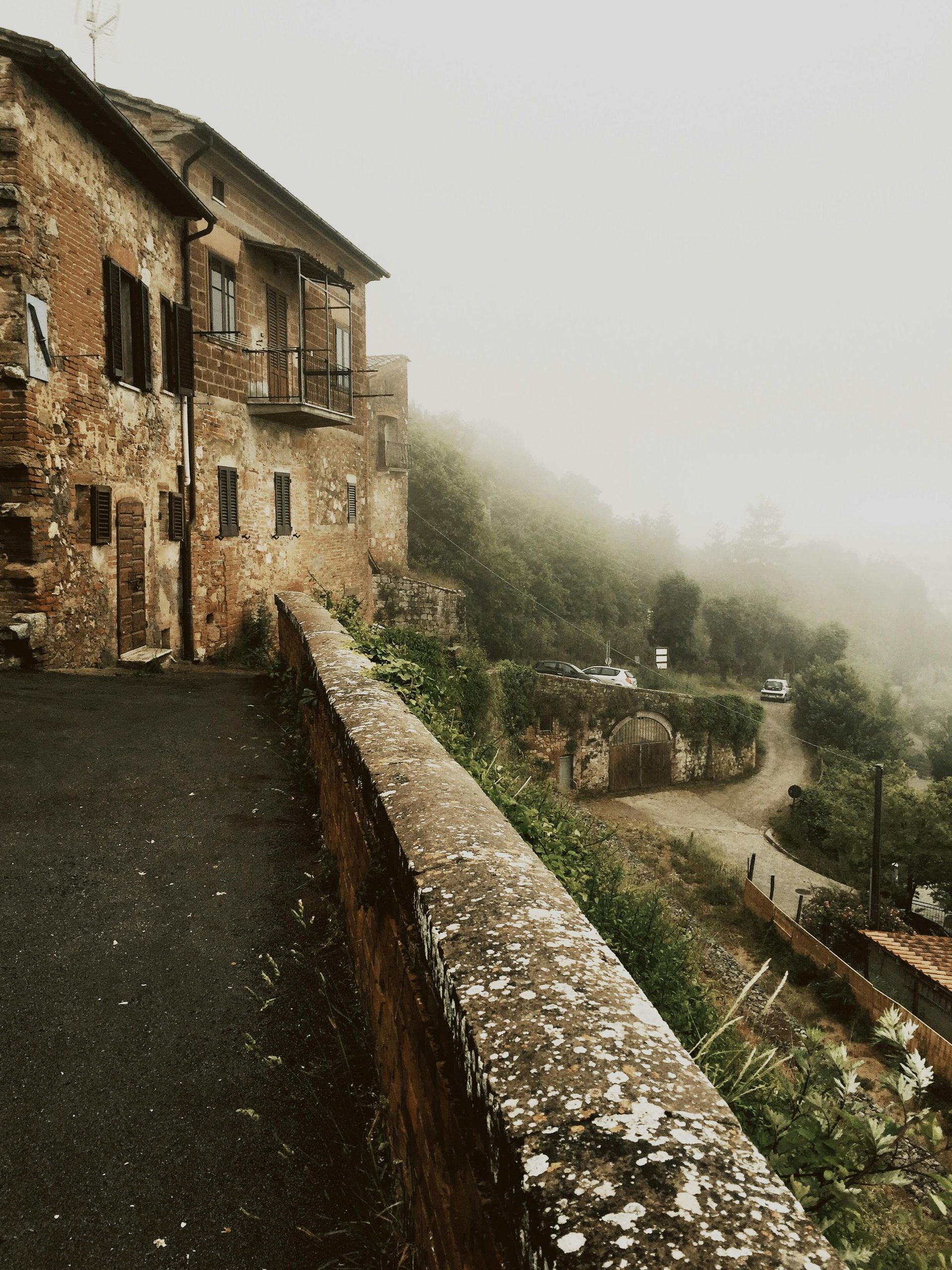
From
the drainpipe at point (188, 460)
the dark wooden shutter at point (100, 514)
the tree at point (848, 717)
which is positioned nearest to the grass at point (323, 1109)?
the dark wooden shutter at point (100, 514)

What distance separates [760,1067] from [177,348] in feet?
40.3

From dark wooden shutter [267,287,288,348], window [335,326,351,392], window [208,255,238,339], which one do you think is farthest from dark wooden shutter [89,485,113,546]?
window [335,326,351,392]

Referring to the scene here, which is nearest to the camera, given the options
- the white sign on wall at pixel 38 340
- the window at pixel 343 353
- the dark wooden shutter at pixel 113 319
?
the white sign on wall at pixel 38 340

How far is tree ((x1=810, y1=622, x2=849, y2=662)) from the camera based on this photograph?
47.0 m

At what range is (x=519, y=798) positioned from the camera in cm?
598

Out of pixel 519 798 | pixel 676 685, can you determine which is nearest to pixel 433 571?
pixel 676 685

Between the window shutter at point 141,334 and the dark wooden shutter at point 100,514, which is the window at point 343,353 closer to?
the window shutter at point 141,334

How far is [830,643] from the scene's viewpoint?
47.3m

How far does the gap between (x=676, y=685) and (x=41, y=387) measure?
115 ft

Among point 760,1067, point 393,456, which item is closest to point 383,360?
point 393,456

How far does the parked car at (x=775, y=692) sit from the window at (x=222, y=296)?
35422 mm

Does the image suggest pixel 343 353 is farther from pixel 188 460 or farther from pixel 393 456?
pixel 393 456

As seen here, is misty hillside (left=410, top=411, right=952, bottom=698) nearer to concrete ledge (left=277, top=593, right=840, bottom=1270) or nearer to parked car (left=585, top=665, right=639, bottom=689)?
parked car (left=585, top=665, right=639, bottom=689)

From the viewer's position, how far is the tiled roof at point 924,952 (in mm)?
15219
